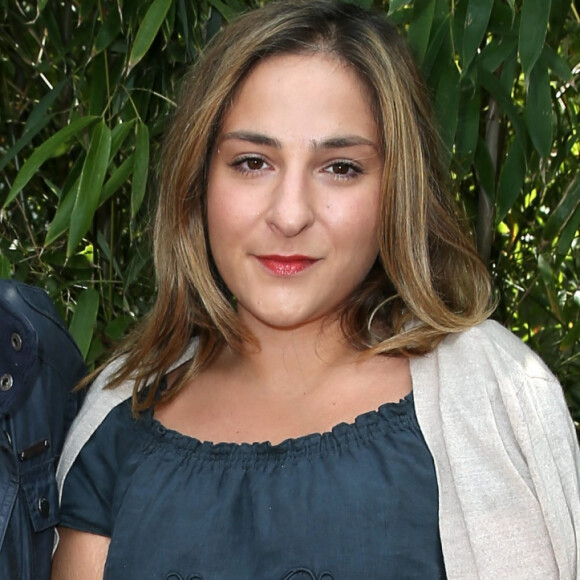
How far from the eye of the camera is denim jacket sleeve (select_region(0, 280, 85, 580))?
4.96 feet

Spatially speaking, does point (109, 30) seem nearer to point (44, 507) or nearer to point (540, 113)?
point (540, 113)

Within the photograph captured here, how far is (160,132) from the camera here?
2145mm

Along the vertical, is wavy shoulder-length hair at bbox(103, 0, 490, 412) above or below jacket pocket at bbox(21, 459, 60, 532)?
above

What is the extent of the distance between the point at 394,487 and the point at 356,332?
27 cm

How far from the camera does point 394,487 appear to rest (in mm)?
1465

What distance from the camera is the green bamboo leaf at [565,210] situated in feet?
6.33

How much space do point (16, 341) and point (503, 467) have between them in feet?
2.09

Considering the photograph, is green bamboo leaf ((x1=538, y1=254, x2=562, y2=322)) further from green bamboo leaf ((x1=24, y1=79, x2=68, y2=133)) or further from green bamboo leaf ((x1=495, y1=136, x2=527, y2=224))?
green bamboo leaf ((x1=24, y1=79, x2=68, y2=133))

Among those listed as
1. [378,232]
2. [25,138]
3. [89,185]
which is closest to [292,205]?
[378,232]

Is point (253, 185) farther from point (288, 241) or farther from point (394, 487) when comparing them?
point (394, 487)

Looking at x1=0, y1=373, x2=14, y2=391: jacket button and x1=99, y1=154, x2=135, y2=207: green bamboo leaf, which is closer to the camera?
x1=0, y1=373, x2=14, y2=391: jacket button

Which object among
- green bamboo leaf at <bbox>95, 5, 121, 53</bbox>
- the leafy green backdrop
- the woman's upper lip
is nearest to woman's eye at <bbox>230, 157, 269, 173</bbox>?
the woman's upper lip

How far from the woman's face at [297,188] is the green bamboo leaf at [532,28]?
284mm

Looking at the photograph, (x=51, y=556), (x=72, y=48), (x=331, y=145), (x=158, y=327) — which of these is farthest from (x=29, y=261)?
(x=331, y=145)
